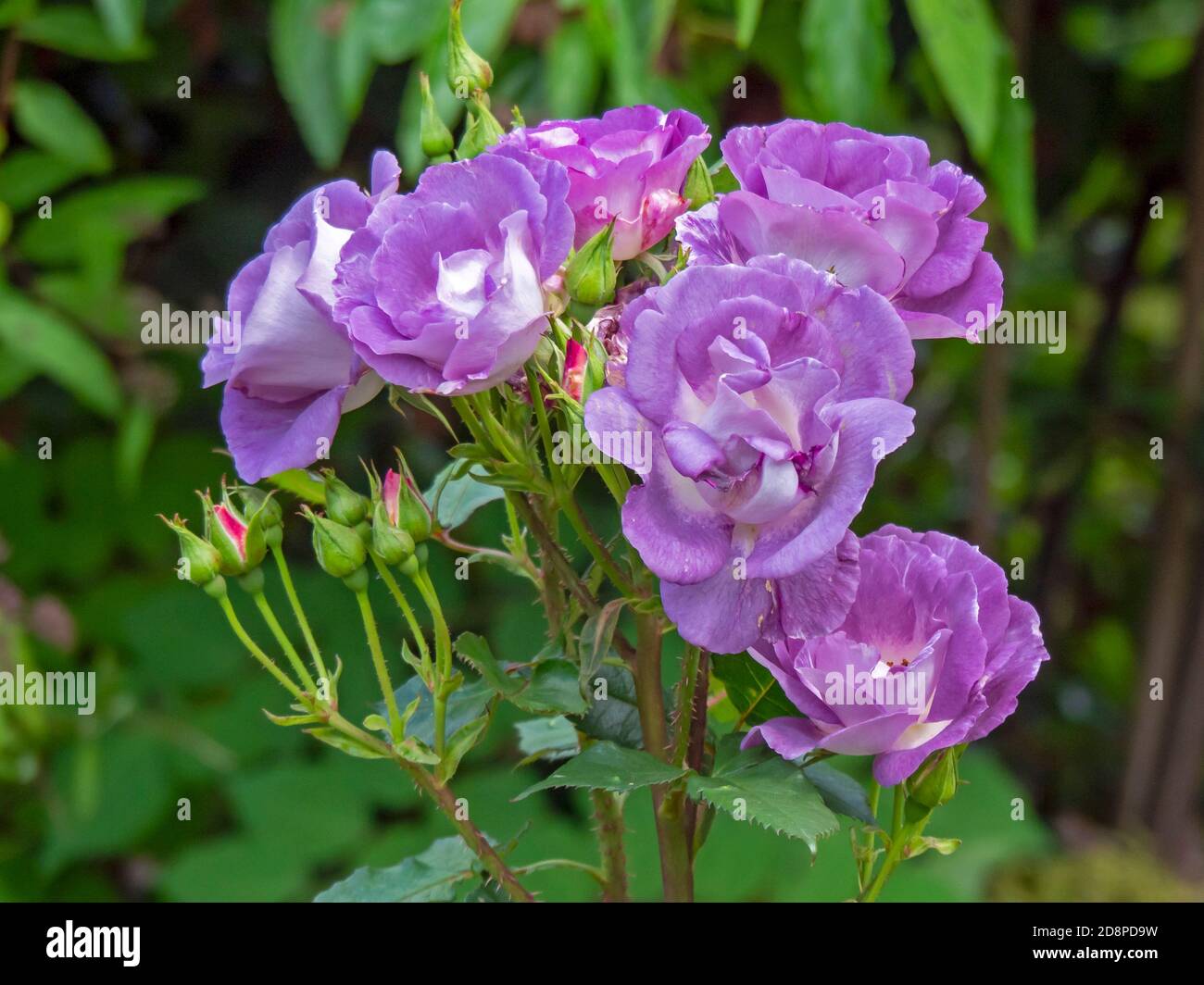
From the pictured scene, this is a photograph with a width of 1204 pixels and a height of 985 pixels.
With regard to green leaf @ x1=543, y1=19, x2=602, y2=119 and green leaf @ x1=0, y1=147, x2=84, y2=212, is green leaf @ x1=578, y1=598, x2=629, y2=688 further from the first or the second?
green leaf @ x1=0, y1=147, x2=84, y2=212

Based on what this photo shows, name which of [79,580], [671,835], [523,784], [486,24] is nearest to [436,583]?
[523,784]

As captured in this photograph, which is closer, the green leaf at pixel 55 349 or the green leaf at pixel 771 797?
the green leaf at pixel 771 797

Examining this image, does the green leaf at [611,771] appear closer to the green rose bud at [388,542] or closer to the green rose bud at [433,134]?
the green rose bud at [388,542]

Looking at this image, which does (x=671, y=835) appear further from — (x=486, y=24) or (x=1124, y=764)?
(x=1124, y=764)

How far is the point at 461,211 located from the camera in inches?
12.9

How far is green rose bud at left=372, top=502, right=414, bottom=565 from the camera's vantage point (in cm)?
33

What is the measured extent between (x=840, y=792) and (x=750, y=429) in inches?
5.2

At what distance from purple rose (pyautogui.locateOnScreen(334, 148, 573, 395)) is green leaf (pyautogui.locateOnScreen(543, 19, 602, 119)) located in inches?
17.6

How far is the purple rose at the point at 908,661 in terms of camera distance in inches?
12.8

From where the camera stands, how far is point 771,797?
0.32 meters

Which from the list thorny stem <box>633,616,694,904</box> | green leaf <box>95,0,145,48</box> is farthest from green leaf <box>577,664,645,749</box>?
green leaf <box>95,0,145,48</box>

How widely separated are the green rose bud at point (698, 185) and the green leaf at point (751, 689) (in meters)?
0.13

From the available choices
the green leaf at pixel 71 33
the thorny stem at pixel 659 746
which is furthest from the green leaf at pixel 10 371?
the thorny stem at pixel 659 746

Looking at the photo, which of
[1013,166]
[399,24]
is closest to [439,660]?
[399,24]
